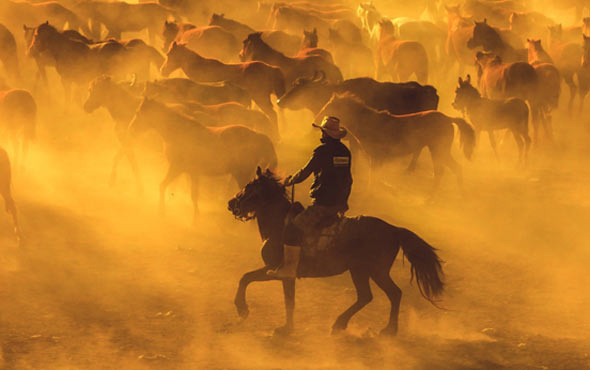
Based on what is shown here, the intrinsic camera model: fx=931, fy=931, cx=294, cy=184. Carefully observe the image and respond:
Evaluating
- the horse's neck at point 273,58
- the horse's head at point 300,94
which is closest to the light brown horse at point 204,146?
the horse's head at point 300,94

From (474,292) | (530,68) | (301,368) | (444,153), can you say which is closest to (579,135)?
(530,68)

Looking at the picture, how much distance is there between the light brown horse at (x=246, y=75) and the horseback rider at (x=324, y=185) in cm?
774

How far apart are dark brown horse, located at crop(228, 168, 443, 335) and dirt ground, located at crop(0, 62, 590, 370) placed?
0.39m

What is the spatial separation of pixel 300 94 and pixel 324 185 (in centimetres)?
700

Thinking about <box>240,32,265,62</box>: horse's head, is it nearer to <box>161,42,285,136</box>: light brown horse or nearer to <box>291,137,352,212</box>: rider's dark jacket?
<box>161,42,285,136</box>: light brown horse

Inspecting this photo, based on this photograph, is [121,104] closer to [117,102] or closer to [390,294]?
[117,102]

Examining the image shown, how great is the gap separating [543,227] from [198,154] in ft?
16.1

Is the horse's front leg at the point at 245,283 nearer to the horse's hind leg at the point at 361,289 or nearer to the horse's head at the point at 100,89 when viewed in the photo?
the horse's hind leg at the point at 361,289

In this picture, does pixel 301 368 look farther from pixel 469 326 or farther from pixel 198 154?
pixel 198 154

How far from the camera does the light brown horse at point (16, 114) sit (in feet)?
46.0

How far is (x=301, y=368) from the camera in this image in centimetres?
809

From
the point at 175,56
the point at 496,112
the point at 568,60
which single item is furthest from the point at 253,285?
the point at 568,60

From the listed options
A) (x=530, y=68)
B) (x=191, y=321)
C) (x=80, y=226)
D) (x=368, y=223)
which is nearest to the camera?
(x=368, y=223)

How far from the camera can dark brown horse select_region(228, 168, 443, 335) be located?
8594 millimetres
